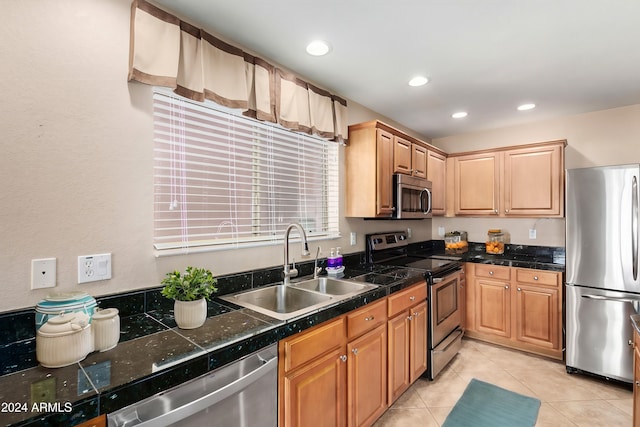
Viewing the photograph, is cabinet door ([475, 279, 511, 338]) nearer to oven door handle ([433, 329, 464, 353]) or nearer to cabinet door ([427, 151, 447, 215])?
oven door handle ([433, 329, 464, 353])

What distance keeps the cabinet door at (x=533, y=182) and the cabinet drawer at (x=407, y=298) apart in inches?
66.2

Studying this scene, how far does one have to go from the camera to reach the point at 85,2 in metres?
1.36

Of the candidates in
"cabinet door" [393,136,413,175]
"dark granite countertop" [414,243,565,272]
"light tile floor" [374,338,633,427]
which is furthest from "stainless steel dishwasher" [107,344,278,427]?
"dark granite countertop" [414,243,565,272]

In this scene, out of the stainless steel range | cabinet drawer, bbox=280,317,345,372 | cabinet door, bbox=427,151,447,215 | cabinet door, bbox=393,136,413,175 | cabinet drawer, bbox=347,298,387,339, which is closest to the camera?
cabinet drawer, bbox=280,317,345,372

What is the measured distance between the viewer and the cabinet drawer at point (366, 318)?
1.78m

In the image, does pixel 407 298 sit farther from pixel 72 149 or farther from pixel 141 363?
pixel 72 149

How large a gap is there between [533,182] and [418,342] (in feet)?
7.09

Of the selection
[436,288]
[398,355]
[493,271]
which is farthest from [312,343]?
[493,271]

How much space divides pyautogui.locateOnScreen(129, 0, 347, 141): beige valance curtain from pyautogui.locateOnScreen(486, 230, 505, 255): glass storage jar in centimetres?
247

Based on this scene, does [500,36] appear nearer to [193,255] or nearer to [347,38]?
[347,38]

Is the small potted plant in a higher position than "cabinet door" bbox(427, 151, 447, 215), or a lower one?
lower

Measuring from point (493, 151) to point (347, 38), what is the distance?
97.7 inches

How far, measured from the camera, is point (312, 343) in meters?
1.53

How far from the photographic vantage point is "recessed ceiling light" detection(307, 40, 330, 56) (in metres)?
1.95
